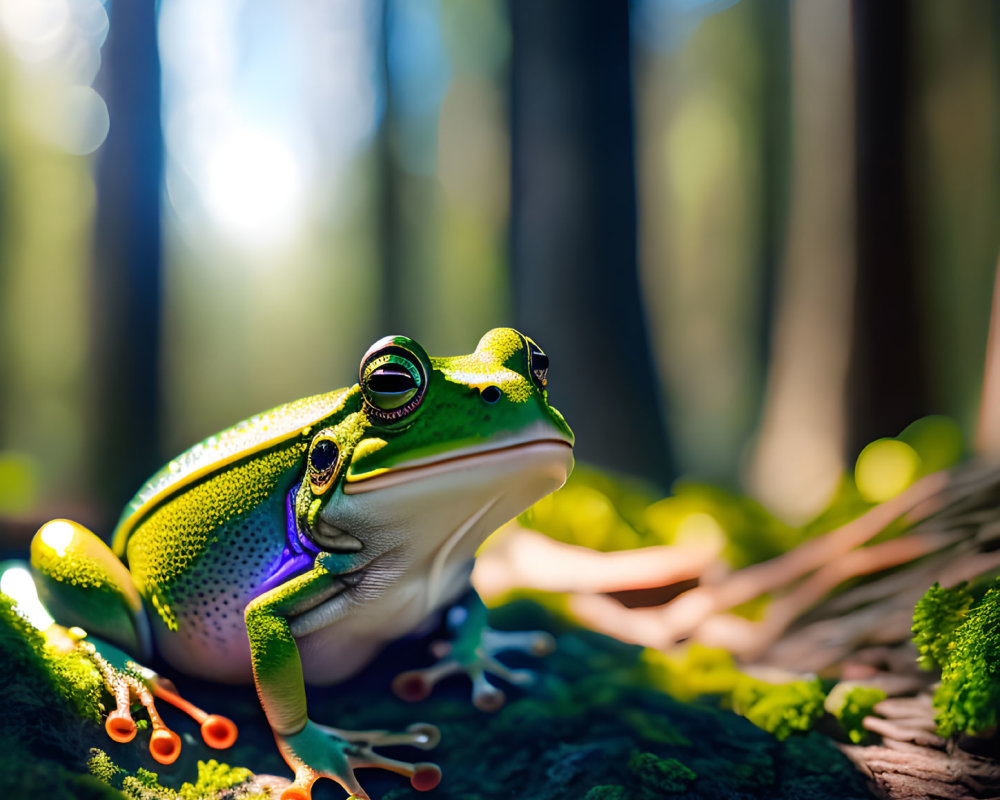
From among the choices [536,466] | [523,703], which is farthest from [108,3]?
[523,703]

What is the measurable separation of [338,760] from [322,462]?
0.61 meters

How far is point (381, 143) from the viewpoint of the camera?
14.6ft

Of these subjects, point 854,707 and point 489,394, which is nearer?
point 489,394

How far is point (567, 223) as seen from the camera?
12.4 feet

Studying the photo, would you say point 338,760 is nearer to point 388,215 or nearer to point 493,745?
point 493,745

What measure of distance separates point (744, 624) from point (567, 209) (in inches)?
98.0

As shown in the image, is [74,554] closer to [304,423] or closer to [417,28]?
[304,423]

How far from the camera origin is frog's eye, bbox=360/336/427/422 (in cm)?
127

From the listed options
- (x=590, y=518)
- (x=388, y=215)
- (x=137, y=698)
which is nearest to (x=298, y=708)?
(x=137, y=698)

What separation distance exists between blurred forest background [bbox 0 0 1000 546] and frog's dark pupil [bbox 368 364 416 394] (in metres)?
2.48

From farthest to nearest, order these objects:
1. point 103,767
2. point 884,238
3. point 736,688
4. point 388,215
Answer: point 388,215, point 884,238, point 736,688, point 103,767

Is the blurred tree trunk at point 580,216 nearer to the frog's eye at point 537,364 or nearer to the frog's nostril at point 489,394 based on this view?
the frog's eye at point 537,364

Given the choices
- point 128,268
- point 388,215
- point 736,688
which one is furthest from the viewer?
point 388,215

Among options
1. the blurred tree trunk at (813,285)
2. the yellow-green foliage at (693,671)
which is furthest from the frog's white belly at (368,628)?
the blurred tree trunk at (813,285)
